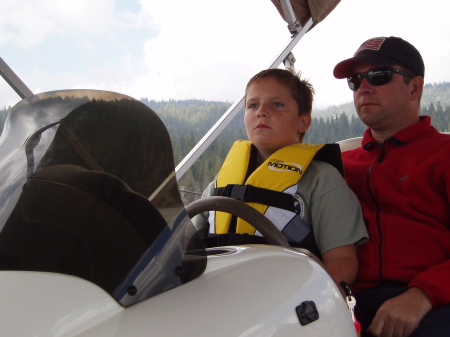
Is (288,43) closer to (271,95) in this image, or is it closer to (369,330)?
(271,95)

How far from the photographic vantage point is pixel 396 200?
190 cm

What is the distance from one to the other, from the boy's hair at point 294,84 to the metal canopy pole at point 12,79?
1.05 metres

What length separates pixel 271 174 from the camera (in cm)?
186

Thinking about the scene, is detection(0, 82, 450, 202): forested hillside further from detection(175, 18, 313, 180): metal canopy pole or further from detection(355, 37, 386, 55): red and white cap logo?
detection(355, 37, 386, 55): red and white cap logo

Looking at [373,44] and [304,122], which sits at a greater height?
[373,44]

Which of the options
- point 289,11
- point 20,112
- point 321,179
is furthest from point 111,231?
point 289,11

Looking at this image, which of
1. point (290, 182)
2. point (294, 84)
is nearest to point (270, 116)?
point (294, 84)

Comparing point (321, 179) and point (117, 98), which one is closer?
point (117, 98)

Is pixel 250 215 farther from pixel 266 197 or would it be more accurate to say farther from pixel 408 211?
pixel 408 211

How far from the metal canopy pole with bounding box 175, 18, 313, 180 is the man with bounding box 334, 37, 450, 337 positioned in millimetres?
1422

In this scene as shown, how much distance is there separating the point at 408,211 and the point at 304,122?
0.59 meters

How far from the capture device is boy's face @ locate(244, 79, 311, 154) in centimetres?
199

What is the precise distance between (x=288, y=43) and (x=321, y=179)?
206 cm

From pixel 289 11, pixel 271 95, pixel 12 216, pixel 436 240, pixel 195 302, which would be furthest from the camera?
pixel 289 11
